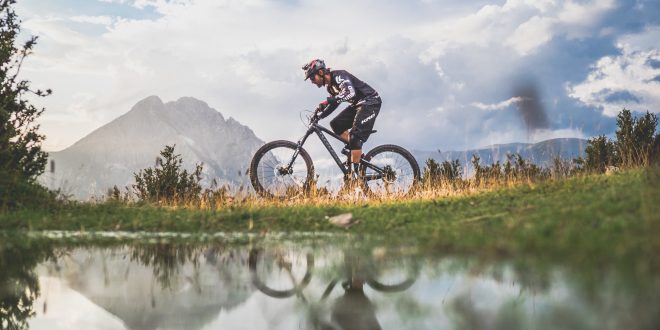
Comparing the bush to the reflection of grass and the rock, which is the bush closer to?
the reflection of grass

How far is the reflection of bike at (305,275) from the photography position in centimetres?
544

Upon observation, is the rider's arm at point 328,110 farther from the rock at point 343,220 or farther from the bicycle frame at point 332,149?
the rock at point 343,220

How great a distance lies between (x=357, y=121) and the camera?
14250mm

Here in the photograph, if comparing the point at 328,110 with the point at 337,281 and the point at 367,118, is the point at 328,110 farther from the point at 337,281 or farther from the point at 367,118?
the point at 337,281

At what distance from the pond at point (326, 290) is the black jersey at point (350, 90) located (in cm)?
692

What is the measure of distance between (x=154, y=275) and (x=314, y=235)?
3215 mm

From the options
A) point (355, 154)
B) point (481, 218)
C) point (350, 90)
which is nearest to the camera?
point (481, 218)

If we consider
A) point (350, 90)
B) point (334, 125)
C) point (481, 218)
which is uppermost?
point (350, 90)

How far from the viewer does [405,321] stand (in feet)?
14.0

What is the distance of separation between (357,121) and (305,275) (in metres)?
8.36

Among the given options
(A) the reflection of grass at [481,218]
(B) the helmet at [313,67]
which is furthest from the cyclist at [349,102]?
(A) the reflection of grass at [481,218]

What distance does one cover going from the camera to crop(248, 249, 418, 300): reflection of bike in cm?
544

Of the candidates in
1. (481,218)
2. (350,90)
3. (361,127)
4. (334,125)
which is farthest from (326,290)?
(334,125)

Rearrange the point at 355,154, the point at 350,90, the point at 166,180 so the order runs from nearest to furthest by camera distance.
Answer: the point at 350,90 < the point at 355,154 < the point at 166,180
